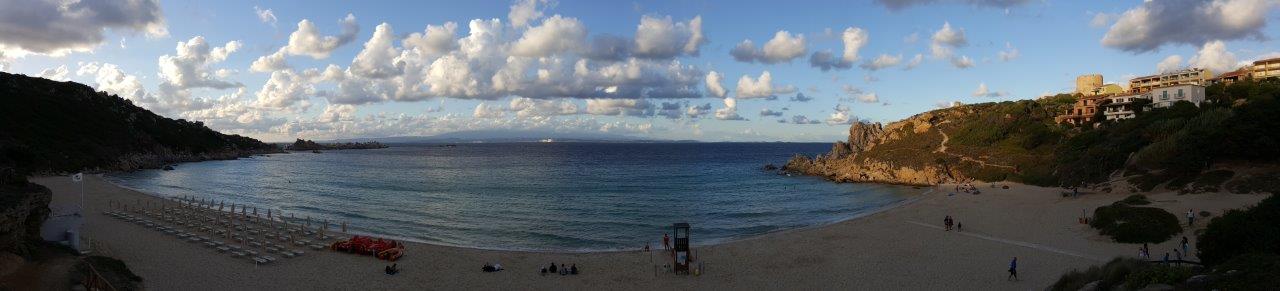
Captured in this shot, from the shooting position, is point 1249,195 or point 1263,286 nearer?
point 1263,286

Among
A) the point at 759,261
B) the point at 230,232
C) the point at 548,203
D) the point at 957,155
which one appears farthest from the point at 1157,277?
the point at 957,155

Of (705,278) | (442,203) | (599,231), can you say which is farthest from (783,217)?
(442,203)

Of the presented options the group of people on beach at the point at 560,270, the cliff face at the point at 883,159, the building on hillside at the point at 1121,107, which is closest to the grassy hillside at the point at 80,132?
the group of people on beach at the point at 560,270

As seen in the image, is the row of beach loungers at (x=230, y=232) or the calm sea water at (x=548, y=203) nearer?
the row of beach loungers at (x=230, y=232)

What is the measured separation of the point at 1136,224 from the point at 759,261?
1650 cm

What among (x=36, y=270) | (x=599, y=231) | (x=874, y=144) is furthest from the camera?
(x=874, y=144)

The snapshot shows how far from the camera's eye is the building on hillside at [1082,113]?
6675cm

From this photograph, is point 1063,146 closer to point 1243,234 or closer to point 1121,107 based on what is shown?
point 1121,107

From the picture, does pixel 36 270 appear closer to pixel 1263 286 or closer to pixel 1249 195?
pixel 1263 286

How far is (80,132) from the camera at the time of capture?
9006cm

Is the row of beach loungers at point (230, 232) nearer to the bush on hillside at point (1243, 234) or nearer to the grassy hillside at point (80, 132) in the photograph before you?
the grassy hillside at point (80, 132)

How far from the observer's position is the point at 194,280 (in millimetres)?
20906

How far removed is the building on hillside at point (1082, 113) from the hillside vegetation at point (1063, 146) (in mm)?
1565

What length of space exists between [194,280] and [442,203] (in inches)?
1070
